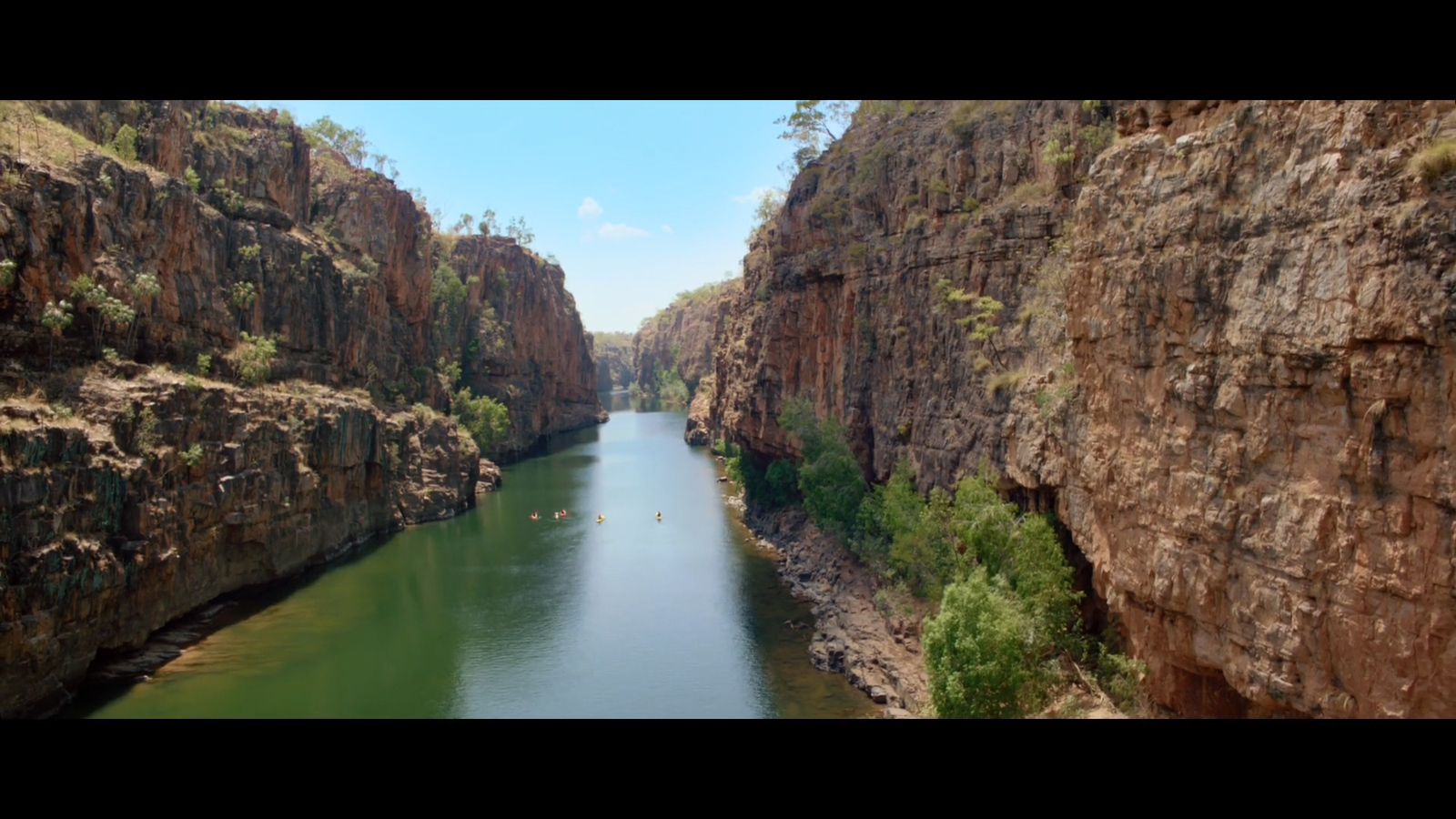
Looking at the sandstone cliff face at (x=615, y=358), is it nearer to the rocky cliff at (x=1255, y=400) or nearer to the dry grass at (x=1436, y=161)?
the rocky cliff at (x=1255, y=400)

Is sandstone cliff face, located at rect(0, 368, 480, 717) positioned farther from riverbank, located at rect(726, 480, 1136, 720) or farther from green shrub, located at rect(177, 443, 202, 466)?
riverbank, located at rect(726, 480, 1136, 720)

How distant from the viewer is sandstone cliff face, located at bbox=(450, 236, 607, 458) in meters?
66.9

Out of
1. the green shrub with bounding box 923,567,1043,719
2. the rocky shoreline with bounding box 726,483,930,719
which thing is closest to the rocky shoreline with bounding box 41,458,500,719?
the rocky shoreline with bounding box 726,483,930,719

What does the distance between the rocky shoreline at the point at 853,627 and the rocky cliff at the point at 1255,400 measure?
5411mm

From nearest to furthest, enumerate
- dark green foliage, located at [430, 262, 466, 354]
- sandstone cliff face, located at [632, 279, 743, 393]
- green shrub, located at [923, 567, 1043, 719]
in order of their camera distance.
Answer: green shrub, located at [923, 567, 1043, 719] < dark green foliage, located at [430, 262, 466, 354] < sandstone cliff face, located at [632, 279, 743, 393]

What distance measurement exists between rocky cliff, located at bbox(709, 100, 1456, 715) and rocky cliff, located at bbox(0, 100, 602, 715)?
2312 cm

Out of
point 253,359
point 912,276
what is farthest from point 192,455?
point 912,276

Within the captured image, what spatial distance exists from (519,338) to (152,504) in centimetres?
4819

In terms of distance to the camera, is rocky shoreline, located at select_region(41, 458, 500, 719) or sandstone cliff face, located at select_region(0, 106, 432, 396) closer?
rocky shoreline, located at select_region(41, 458, 500, 719)

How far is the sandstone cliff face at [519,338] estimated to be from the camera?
219ft

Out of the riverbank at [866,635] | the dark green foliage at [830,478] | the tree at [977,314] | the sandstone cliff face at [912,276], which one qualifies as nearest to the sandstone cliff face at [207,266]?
the sandstone cliff face at [912,276]

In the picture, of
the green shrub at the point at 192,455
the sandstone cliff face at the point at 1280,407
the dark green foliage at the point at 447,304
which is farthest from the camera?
the dark green foliage at the point at 447,304

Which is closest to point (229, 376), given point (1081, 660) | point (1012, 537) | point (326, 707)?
point (326, 707)
